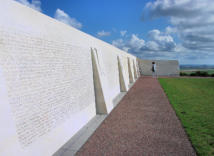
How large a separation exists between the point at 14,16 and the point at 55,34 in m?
1.09

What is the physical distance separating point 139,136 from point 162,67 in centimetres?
2385

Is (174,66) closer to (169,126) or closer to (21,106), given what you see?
(169,126)

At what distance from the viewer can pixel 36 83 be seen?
9.14 feet

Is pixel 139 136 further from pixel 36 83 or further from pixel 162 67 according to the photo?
pixel 162 67

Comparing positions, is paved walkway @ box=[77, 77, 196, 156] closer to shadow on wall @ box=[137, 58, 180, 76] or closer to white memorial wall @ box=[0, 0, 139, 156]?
white memorial wall @ box=[0, 0, 139, 156]

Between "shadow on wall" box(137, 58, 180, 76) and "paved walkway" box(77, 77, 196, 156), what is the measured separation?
21125mm

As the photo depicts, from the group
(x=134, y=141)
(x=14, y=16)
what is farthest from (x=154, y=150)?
(x=14, y=16)

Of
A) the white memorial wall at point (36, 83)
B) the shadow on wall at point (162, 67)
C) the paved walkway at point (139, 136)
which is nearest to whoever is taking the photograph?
the white memorial wall at point (36, 83)

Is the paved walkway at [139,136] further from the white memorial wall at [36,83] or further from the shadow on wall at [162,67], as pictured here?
the shadow on wall at [162,67]

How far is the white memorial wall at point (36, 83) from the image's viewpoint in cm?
224

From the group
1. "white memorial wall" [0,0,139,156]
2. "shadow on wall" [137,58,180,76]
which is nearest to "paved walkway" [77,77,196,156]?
"white memorial wall" [0,0,139,156]

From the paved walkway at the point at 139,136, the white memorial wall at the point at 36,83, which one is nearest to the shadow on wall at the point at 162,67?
the paved walkway at the point at 139,136

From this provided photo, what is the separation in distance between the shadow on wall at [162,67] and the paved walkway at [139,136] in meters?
21.1

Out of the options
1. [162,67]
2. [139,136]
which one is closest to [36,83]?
[139,136]
